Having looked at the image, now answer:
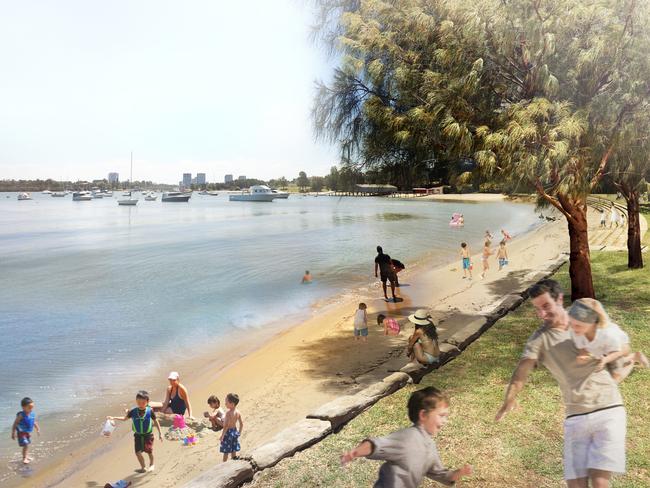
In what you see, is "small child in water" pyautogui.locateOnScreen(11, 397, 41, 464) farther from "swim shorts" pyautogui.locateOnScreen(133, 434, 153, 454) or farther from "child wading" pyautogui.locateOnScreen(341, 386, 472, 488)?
"child wading" pyautogui.locateOnScreen(341, 386, 472, 488)

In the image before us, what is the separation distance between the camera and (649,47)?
10.6 metres

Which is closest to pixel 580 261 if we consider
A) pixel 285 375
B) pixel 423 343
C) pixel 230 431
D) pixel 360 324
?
pixel 360 324

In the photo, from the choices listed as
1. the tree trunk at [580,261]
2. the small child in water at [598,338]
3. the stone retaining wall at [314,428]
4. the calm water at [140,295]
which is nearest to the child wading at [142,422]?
the stone retaining wall at [314,428]

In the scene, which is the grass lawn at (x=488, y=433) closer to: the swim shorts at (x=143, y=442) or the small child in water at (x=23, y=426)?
the swim shorts at (x=143, y=442)

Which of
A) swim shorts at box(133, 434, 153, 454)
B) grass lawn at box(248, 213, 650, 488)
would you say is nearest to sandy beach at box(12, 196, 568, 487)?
swim shorts at box(133, 434, 153, 454)

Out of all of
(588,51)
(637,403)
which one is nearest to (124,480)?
(637,403)

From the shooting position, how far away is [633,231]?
63.7ft

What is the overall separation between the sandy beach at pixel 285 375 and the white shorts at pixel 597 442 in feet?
18.8

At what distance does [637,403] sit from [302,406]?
5.83 m

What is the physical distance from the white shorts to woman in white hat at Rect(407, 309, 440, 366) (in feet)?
18.6

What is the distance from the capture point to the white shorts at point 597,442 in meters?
3.88

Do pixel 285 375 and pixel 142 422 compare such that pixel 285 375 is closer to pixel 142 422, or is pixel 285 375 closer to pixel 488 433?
pixel 142 422

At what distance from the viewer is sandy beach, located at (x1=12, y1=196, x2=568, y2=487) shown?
880cm

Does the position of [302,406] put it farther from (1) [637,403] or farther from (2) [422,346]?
(1) [637,403]
